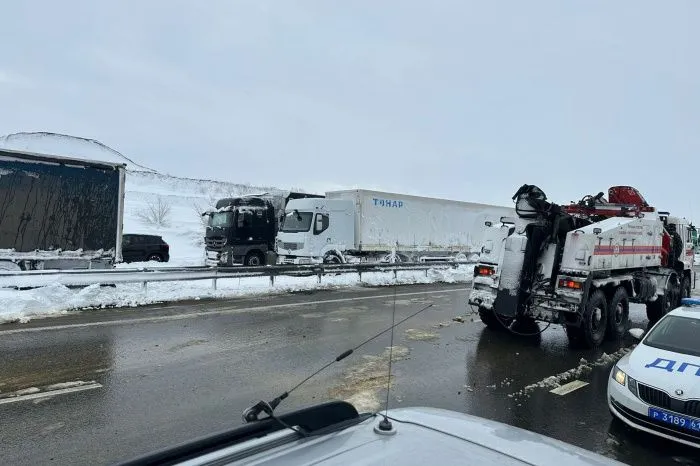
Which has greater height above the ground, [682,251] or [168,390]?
[682,251]

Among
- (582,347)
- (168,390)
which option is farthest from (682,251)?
(168,390)

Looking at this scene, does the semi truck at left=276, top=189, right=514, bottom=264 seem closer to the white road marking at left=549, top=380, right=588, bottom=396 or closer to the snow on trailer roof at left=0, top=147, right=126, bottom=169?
the snow on trailer roof at left=0, top=147, right=126, bottom=169

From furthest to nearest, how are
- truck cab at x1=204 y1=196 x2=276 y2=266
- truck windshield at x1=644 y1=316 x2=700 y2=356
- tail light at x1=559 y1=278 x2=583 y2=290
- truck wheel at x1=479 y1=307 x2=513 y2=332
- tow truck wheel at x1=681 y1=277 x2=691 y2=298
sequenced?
truck cab at x1=204 y1=196 x2=276 y2=266 < tow truck wheel at x1=681 y1=277 x2=691 y2=298 < truck wheel at x1=479 y1=307 x2=513 y2=332 < tail light at x1=559 y1=278 x2=583 y2=290 < truck windshield at x1=644 y1=316 x2=700 y2=356

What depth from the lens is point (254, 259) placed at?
76.1 feet

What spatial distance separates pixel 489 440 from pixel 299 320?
850cm

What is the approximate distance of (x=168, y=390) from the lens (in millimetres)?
5844

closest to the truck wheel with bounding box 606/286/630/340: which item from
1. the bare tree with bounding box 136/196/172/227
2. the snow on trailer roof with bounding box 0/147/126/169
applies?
the snow on trailer roof with bounding box 0/147/126/169

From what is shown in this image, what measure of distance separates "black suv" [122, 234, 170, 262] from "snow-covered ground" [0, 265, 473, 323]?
881cm

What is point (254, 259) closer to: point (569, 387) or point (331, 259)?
point (331, 259)

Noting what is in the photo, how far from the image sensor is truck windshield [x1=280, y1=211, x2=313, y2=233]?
21438 millimetres

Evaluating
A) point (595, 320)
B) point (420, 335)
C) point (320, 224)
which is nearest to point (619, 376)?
point (595, 320)

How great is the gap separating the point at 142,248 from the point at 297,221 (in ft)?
26.3

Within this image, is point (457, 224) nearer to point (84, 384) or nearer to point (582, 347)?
point (582, 347)

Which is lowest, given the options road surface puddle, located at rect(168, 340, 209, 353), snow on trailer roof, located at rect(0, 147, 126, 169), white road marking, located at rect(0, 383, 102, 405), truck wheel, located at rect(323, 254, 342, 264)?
white road marking, located at rect(0, 383, 102, 405)
